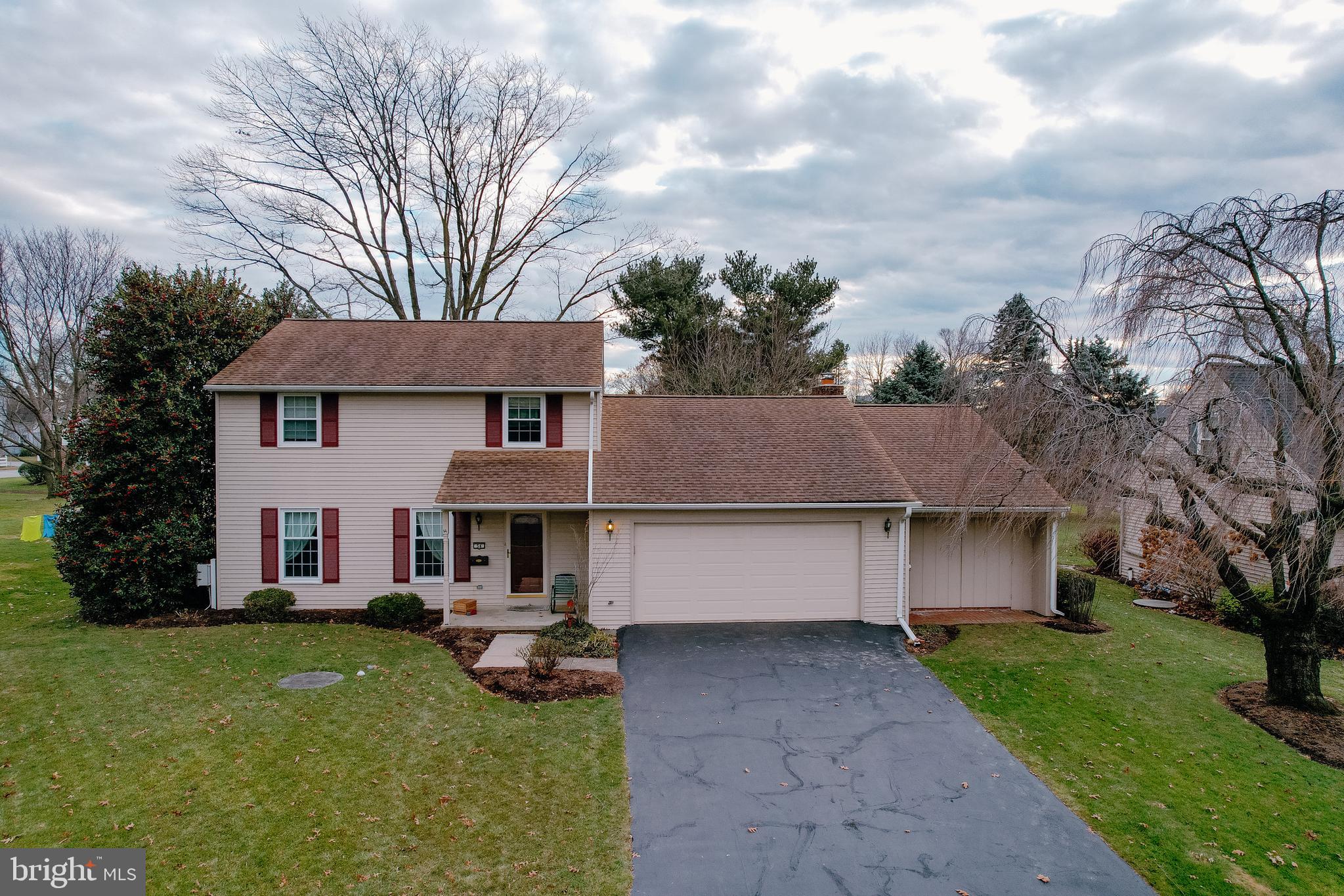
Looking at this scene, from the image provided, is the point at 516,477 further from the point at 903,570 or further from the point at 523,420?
the point at 903,570

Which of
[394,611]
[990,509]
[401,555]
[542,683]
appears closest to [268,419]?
[401,555]

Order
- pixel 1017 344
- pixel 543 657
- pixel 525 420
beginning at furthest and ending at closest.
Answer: pixel 525 420
pixel 543 657
pixel 1017 344

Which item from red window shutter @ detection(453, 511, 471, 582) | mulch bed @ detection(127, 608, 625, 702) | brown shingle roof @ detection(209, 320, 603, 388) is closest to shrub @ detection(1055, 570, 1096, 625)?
mulch bed @ detection(127, 608, 625, 702)

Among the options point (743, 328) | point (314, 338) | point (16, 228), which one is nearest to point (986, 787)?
point (314, 338)

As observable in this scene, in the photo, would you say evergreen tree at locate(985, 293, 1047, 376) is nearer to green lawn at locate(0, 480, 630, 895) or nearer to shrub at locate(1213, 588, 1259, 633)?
green lawn at locate(0, 480, 630, 895)

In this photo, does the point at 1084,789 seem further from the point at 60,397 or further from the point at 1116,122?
the point at 60,397
